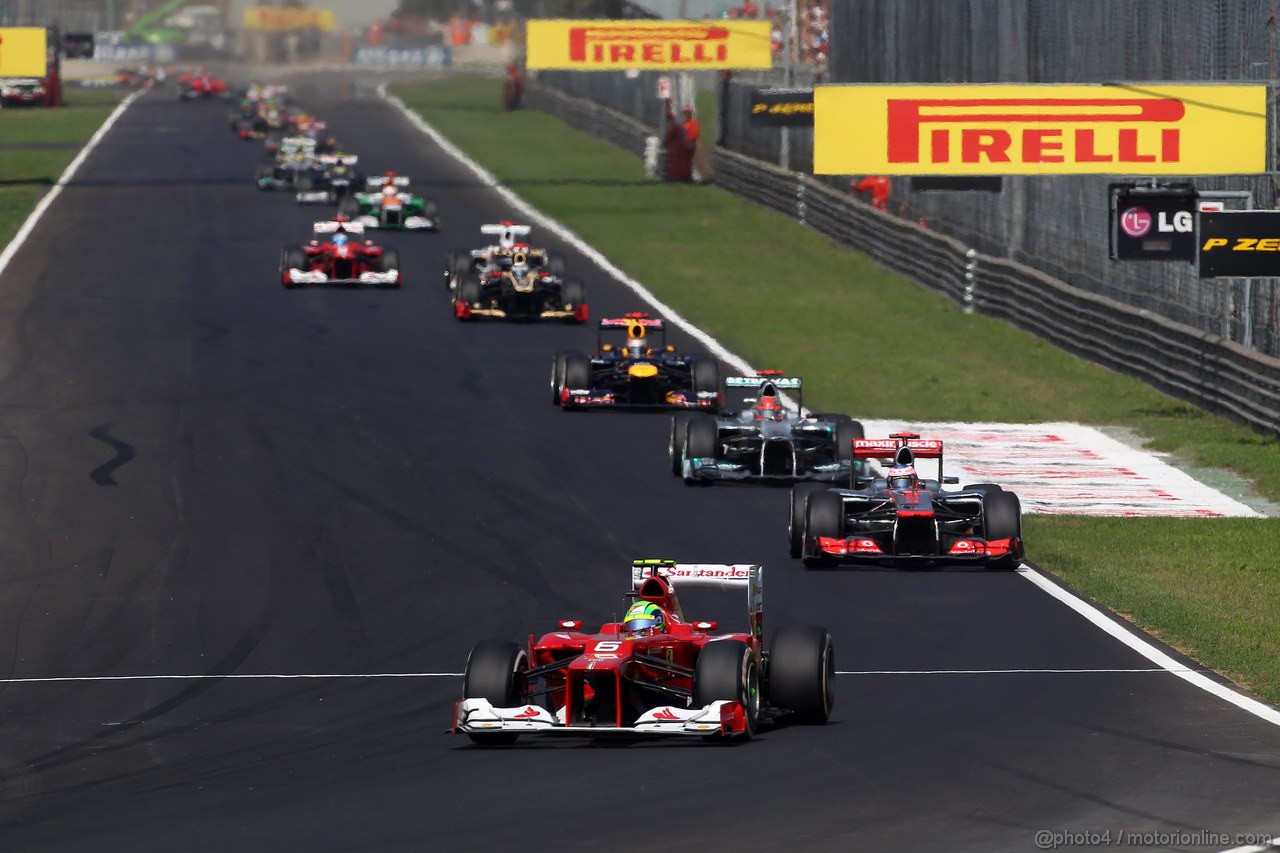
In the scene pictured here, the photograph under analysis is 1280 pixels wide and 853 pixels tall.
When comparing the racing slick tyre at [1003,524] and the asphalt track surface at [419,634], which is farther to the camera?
the racing slick tyre at [1003,524]

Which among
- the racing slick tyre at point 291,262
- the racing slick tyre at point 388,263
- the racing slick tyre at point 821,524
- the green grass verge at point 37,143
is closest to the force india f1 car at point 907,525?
the racing slick tyre at point 821,524

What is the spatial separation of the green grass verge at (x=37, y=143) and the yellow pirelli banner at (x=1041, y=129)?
2384 centimetres

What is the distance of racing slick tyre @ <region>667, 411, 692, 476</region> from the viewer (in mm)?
24531

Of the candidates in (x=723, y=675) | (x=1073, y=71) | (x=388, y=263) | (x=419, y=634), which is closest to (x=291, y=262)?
(x=388, y=263)

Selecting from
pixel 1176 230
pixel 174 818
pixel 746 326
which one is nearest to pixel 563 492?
pixel 1176 230

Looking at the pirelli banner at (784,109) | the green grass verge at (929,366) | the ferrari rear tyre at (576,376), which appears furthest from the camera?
the pirelli banner at (784,109)

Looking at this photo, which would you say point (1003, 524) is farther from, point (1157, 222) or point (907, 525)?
point (1157, 222)

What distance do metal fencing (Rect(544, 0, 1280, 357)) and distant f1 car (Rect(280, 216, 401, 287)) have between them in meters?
10.7

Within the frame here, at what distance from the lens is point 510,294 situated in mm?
37062

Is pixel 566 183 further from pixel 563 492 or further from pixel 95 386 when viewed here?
pixel 563 492

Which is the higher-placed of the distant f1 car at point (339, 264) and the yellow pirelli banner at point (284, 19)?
the yellow pirelli banner at point (284, 19)

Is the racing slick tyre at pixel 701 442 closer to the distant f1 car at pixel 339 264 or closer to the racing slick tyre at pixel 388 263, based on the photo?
the distant f1 car at pixel 339 264

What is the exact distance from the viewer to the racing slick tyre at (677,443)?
80.5ft

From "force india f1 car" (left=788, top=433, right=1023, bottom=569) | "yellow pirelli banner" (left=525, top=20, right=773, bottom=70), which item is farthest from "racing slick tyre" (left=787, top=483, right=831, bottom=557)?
"yellow pirelli banner" (left=525, top=20, right=773, bottom=70)
